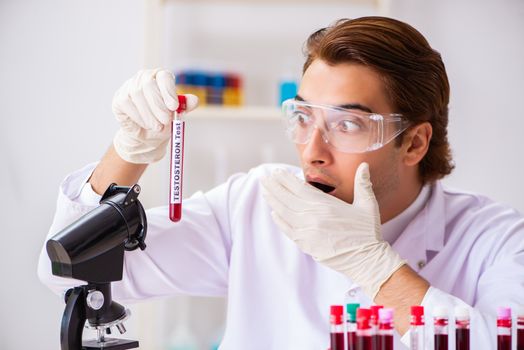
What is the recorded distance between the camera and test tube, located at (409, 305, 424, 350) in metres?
1.10

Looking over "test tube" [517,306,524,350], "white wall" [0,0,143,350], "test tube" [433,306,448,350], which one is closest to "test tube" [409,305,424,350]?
"test tube" [433,306,448,350]

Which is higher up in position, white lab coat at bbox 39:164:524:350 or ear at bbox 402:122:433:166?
ear at bbox 402:122:433:166

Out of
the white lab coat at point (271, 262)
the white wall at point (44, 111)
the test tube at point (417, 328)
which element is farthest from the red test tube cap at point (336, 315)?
the white wall at point (44, 111)

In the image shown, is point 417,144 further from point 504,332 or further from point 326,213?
point 504,332

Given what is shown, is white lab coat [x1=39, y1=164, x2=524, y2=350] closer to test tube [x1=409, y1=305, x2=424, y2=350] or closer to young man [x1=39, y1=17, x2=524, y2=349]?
young man [x1=39, y1=17, x2=524, y2=349]

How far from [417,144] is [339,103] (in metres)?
0.31

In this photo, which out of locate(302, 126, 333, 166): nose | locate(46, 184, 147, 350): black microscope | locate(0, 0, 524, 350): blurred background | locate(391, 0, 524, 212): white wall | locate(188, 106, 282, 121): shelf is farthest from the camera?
locate(391, 0, 524, 212): white wall

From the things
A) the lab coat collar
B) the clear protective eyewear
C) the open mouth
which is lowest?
the lab coat collar

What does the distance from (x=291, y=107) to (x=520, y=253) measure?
0.63 meters

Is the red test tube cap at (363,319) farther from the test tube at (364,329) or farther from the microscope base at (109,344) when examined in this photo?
the microscope base at (109,344)

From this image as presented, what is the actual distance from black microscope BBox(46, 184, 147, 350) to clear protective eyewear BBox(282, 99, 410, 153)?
1.81ft

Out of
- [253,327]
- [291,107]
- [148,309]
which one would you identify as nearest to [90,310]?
[253,327]

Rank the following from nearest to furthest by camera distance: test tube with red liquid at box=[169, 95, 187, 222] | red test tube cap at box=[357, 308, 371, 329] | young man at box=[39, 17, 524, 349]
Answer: red test tube cap at box=[357, 308, 371, 329]
test tube with red liquid at box=[169, 95, 187, 222]
young man at box=[39, 17, 524, 349]

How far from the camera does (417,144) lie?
1854 mm
